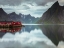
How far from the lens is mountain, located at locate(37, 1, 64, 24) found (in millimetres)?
8844

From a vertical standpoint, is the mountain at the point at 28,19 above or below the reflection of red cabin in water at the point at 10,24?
above

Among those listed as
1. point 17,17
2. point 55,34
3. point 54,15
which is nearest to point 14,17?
point 17,17

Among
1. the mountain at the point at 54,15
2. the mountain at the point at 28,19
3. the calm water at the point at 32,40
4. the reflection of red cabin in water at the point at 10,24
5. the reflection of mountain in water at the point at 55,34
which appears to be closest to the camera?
the calm water at the point at 32,40

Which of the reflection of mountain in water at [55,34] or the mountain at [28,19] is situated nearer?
the reflection of mountain in water at [55,34]

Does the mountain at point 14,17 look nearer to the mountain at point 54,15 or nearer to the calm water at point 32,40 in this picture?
the mountain at point 54,15

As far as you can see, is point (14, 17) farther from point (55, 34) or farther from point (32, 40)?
point (32, 40)

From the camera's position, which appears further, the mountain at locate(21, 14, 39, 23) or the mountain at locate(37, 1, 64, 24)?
the mountain at locate(37, 1, 64, 24)

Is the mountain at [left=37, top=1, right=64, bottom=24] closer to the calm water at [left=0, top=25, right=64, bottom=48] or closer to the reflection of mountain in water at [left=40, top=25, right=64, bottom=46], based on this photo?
the reflection of mountain in water at [left=40, top=25, right=64, bottom=46]

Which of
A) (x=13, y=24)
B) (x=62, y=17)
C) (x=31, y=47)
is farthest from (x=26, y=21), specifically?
(x=31, y=47)

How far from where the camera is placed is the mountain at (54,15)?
884 cm


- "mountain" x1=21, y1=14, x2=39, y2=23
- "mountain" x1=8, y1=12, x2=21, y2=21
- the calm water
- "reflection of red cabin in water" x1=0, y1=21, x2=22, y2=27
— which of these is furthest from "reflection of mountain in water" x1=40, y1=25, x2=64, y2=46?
Result: "mountain" x1=8, y1=12, x2=21, y2=21

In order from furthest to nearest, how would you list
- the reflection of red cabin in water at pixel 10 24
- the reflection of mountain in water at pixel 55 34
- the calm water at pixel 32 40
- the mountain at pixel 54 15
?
the mountain at pixel 54 15, the reflection of red cabin in water at pixel 10 24, the reflection of mountain in water at pixel 55 34, the calm water at pixel 32 40

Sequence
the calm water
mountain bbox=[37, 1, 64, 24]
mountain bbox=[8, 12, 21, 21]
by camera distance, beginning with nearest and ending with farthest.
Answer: the calm water, mountain bbox=[8, 12, 21, 21], mountain bbox=[37, 1, 64, 24]

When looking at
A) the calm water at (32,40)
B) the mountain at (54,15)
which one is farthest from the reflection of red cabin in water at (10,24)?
the calm water at (32,40)
